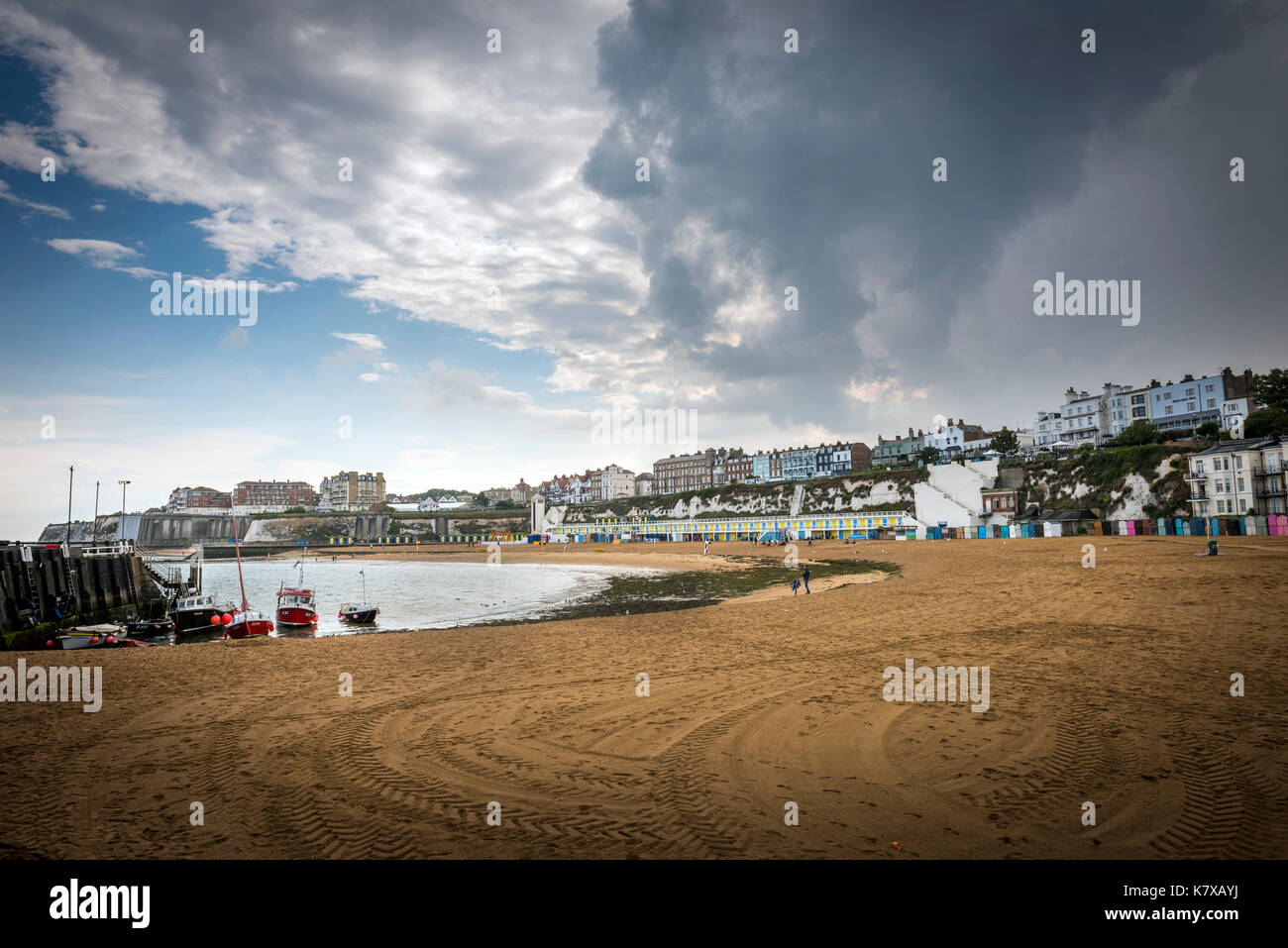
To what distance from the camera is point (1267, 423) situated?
58375 millimetres

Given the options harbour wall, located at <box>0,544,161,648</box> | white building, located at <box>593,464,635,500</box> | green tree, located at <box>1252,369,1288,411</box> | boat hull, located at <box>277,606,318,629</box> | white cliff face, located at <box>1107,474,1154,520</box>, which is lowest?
boat hull, located at <box>277,606,318,629</box>

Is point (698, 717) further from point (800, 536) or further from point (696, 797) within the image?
point (800, 536)

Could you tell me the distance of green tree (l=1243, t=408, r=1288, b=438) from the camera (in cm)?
5731

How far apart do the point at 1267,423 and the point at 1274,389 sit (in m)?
8.50

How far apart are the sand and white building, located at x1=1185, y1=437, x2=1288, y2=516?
136ft

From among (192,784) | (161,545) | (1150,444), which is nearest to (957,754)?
(192,784)

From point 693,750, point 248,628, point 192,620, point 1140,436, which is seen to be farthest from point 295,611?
point 1140,436

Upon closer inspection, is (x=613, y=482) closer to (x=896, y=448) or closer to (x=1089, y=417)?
(x=896, y=448)

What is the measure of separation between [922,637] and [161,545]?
615 feet

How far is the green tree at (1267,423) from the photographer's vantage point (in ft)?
188

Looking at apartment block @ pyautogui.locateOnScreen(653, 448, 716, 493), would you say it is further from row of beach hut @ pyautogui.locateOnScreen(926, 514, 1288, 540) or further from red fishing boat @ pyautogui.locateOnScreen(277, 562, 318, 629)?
red fishing boat @ pyautogui.locateOnScreen(277, 562, 318, 629)

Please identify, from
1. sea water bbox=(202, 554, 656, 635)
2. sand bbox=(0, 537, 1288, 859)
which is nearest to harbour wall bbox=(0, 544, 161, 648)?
sea water bbox=(202, 554, 656, 635)

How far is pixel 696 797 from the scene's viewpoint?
741 cm
